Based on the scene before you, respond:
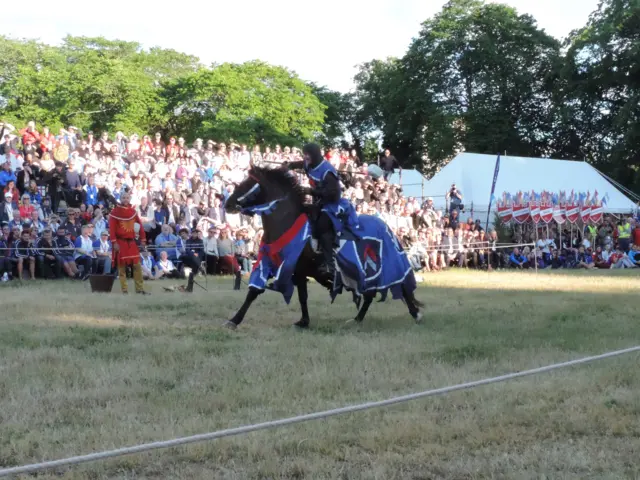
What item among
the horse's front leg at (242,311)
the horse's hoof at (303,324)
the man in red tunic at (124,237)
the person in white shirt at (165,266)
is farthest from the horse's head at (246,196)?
the person in white shirt at (165,266)

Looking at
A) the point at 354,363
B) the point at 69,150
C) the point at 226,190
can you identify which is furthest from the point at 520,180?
the point at 354,363

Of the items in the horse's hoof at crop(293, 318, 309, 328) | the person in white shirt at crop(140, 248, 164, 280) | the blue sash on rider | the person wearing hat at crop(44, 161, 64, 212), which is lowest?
the horse's hoof at crop(293, 318, 309, 328)

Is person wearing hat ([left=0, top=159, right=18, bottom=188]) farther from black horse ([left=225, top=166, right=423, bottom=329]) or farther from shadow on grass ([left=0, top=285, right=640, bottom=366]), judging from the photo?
black horse ([left=225, top=166, right=423, bottom=329])

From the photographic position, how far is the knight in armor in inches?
404

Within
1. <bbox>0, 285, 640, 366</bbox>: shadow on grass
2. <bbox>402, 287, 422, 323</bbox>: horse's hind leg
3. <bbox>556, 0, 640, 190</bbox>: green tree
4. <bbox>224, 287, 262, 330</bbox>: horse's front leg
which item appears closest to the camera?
<bbox>0, 285, 640, 366</bbox>: shadow on grass

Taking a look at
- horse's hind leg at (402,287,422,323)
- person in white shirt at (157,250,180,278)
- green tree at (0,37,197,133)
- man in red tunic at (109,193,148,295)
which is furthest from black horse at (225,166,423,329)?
green tree at (0,37,197,133)

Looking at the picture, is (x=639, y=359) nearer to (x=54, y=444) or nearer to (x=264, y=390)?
(x=264, y=390)

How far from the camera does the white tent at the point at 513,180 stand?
33562 mm

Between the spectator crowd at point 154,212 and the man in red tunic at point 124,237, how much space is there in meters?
3.50

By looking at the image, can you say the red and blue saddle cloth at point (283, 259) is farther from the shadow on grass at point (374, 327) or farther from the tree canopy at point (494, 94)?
the tree canopy at point (494, 94)

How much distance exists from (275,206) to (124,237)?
5648 mm

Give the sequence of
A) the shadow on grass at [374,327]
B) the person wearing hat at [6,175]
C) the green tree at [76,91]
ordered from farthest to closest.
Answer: the green tree at [76,91] < the person wearing hat at [6,175] < the shadow on grass at [374,327]

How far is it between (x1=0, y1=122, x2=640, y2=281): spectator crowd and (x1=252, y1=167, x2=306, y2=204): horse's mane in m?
6.66

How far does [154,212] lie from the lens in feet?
68.1
